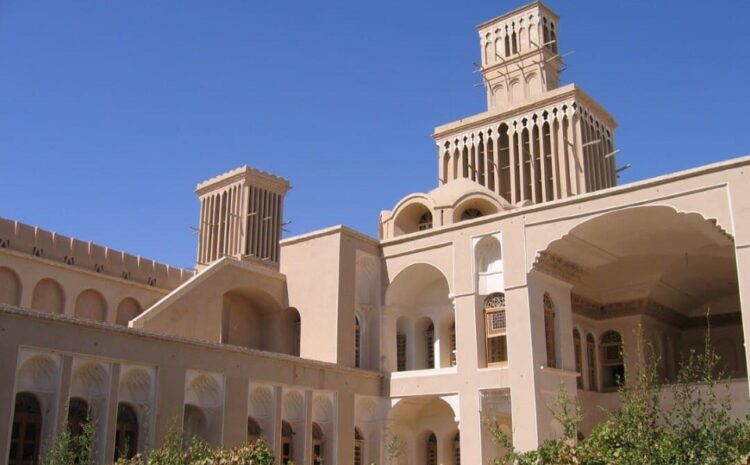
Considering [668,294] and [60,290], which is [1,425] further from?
[668,294]

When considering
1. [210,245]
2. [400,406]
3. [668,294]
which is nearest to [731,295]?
[668,294]

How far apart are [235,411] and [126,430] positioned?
8.84 feet

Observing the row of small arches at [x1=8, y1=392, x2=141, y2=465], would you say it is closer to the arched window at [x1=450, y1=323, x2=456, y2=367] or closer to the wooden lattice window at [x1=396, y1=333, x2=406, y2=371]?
the wooden lattice window at [x1=396, y1=333, x2=406, y2=371]

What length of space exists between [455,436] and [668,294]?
880 cm

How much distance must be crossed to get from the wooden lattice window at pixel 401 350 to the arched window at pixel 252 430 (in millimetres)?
6114

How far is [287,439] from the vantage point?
21.2m

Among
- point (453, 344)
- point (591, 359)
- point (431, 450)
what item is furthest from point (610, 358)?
point (431, 450)

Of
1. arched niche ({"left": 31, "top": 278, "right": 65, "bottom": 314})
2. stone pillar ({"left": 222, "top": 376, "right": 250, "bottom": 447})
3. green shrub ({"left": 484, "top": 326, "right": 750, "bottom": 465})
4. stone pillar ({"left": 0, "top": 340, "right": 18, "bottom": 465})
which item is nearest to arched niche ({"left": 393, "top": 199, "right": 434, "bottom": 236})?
stone pillar ({"left": 222, "top": 376, "right": 250, "bottom": 447})

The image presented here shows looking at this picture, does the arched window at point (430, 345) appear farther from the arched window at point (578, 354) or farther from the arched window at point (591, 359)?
the arched window at point (591, 359)

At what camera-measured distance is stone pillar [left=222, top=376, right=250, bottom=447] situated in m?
19.0

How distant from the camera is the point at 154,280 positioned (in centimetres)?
2912

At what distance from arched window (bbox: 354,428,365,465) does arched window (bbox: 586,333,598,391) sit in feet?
25.7

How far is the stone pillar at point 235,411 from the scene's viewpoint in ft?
62.3

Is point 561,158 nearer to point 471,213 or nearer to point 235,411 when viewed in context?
point 471,213
